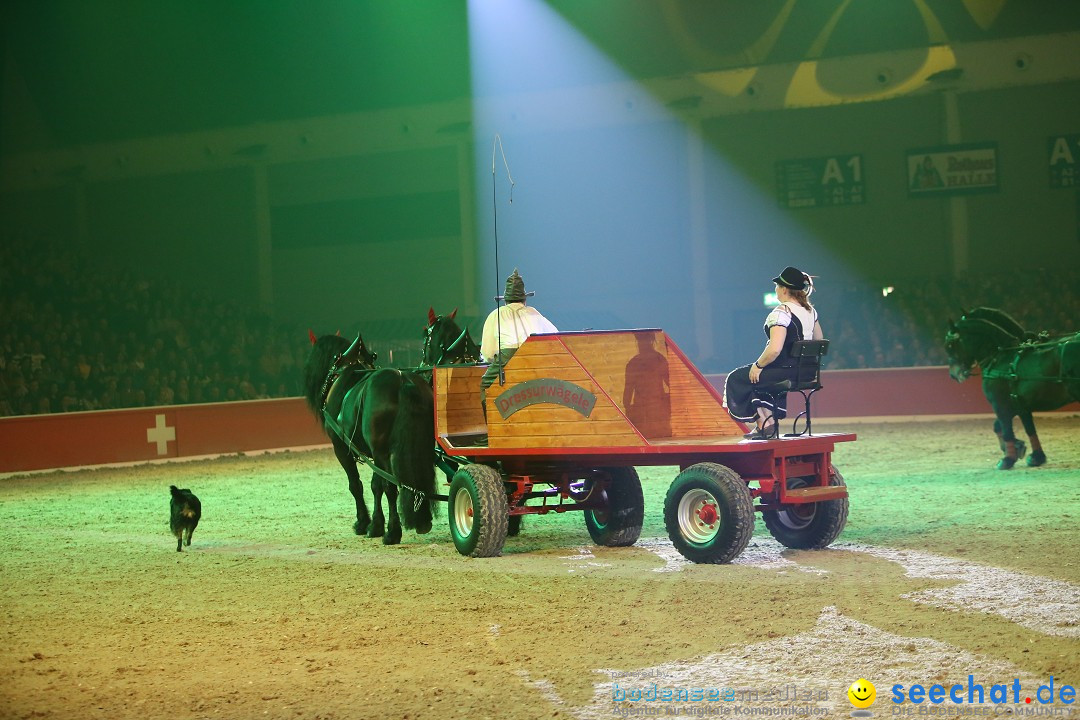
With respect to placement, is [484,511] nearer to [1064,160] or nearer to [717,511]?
[717,511]

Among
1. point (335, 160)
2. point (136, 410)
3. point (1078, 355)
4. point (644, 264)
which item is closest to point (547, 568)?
point (1078, 355)

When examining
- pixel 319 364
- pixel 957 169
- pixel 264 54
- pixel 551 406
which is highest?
pixel 264 54

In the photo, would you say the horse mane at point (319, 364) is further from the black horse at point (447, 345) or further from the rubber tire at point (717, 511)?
the rubber tire at point (717, 511)

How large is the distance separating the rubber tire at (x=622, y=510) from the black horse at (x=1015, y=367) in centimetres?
599

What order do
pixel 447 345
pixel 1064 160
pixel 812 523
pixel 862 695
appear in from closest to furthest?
pixel 862 695, pixel 812 523, pixel 447 345, pixel 1064 160

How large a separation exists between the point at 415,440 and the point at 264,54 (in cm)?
1935

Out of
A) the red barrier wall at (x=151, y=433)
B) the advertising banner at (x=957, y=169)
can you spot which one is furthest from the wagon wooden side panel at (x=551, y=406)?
the advertising banner at (x=957, y=169)

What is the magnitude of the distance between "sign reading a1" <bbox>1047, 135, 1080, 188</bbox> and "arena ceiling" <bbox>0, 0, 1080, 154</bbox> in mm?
6178

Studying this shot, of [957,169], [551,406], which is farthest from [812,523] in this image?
[957,169]

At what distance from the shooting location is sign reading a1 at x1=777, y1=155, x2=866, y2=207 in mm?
23922

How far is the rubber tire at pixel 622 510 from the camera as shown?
9.14 m

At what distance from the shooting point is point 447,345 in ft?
33.0

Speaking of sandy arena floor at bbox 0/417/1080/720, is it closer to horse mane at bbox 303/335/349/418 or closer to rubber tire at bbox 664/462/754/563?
rubber tire at bbox 664/462/754/563

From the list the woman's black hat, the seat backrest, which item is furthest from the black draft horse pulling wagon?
the woman's black hat
